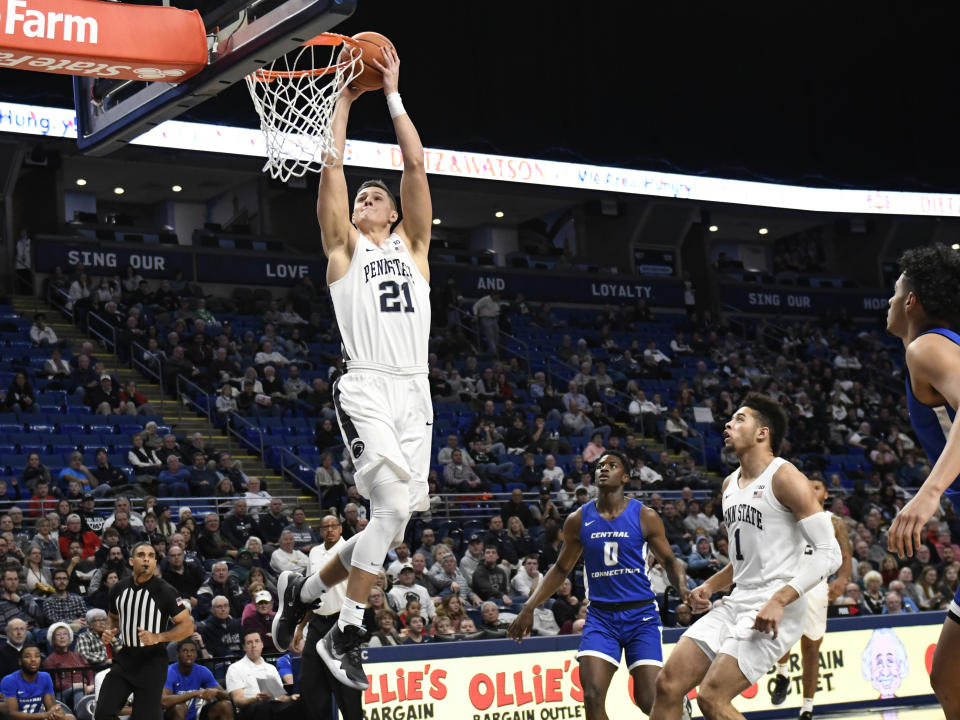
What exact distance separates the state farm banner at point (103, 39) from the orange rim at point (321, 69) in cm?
40

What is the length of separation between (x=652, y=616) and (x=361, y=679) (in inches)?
124

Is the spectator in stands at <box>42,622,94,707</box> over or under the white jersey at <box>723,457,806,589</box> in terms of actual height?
under

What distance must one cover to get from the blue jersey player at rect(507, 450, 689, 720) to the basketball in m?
3.54

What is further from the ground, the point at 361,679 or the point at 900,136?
the point at 900,136

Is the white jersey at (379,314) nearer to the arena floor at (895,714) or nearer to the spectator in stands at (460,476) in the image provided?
the arena floor at (895,714)

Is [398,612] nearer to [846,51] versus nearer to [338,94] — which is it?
[338,94]

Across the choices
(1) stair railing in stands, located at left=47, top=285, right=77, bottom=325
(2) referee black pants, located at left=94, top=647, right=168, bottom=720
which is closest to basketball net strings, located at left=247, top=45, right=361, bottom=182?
(2) referee black pants, located at left=94, top=647, right=168, bottom=720

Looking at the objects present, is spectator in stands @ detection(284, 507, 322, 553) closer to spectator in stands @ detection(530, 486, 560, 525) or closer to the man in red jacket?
the man in red jacket

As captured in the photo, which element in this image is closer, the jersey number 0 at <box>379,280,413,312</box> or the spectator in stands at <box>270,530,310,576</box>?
the jersey number 0 at <box>379,280,413,312</box>

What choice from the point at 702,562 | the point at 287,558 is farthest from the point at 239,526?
the point at 702,562

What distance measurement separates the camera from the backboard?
22.3 ft

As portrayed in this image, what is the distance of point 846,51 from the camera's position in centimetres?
3189

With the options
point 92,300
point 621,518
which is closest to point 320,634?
point 621,518

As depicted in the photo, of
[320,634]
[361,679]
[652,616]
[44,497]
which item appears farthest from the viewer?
[44,497]
